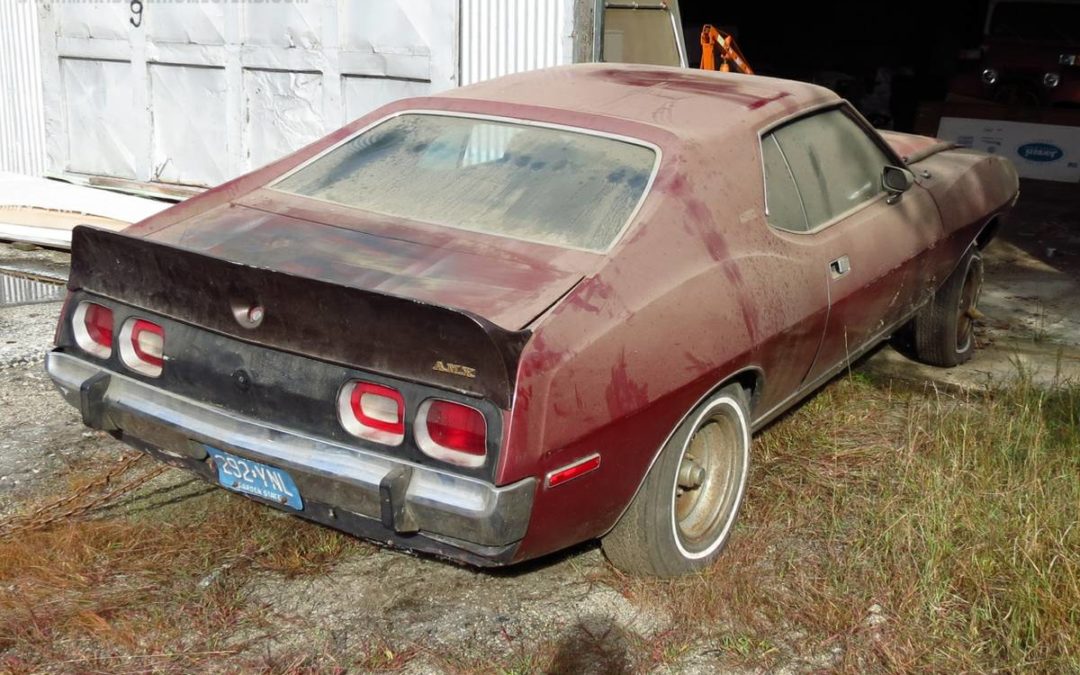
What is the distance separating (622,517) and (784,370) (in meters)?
0.90

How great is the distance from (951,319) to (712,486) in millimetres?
2333

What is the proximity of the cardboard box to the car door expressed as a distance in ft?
24.6

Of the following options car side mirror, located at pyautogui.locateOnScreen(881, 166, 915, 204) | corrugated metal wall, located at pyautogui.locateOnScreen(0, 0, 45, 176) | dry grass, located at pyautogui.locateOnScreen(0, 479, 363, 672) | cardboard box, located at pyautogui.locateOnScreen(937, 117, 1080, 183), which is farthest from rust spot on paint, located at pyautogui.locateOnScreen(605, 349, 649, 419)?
cardboard box, located at pyautogui.locateOnScreen(937, 117, 1080, 183)

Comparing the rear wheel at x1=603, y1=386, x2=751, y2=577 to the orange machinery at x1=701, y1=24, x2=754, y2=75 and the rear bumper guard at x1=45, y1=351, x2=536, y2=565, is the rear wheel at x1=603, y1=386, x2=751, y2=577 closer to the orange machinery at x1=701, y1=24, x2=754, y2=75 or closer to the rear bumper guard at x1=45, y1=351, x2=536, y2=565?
the rear bumper guard at x1=45, y1=351, x2=536, y2=565

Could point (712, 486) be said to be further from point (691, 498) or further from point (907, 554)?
point (907, 554)

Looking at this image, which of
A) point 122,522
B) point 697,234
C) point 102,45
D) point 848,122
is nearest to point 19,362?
point 122,522

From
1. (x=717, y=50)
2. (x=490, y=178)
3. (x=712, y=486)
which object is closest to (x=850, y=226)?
(x=712, y=486)

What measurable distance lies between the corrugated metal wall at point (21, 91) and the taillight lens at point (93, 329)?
705cm

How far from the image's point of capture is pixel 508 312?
2941 millimetres

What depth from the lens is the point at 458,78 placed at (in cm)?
757

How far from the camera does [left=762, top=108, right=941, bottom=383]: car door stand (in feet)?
13.3

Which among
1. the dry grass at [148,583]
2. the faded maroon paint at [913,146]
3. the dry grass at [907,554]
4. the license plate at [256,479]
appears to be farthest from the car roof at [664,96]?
the dry grass at [148,583]

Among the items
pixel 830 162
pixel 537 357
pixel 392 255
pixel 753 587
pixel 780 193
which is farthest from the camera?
pixel 830 162

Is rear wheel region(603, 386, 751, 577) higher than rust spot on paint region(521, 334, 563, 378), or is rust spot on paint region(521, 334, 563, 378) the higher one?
rust spot on paint region(521, 334, 563, 378)
